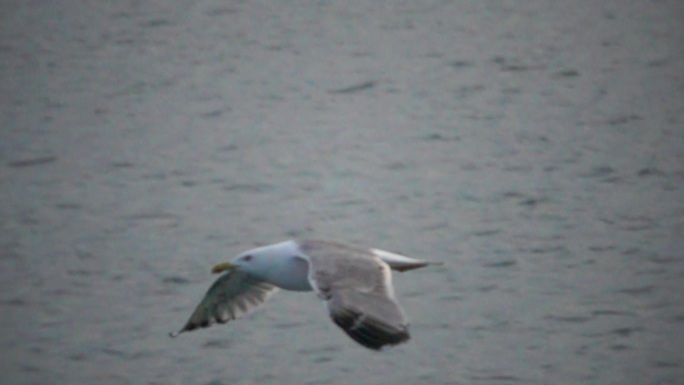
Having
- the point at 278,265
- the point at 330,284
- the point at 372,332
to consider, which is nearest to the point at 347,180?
the point at 278,265

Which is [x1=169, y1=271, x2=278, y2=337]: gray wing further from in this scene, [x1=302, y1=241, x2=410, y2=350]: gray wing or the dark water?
[x1=302, y1=241, x2=410, y2=350]: gray wing

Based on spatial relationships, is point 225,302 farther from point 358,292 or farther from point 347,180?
point 347,180

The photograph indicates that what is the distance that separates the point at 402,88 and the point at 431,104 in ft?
1.82

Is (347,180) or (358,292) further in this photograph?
(347,180)

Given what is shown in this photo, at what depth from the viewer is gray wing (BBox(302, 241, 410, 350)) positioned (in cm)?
552

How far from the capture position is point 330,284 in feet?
19.8

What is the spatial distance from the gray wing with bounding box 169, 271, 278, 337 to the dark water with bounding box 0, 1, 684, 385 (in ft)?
1.83

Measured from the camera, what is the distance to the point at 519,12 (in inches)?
577

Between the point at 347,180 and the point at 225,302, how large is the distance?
3.73m

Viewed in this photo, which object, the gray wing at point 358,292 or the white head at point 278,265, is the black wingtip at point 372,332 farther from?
the white head at point 278,265

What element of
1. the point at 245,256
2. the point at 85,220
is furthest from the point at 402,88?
the point at 245,256

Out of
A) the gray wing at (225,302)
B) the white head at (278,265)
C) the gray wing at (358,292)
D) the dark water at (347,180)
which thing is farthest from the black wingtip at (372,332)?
the dark water at (347,180)

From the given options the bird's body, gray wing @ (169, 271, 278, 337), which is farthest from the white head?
gray wing @ (169, 271, 278, 337)

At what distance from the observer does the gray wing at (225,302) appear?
7.42 m
